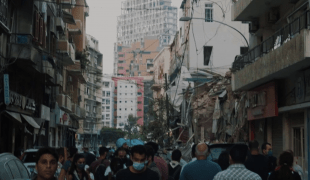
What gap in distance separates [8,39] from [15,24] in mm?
1970

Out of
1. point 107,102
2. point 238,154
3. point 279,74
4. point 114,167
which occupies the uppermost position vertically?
point 107,102

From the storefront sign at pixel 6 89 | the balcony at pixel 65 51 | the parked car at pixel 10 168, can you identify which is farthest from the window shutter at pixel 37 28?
the parked car at pixel 10 168

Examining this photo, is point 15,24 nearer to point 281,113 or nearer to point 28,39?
point 28,39

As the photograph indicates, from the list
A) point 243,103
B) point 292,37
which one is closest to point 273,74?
point 292,37

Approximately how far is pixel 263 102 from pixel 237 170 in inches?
650

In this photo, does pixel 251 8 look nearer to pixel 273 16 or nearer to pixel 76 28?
pixel 273 16

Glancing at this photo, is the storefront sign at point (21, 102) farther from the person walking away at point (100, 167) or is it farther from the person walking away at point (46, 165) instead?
the person walking away at point (46, 165)

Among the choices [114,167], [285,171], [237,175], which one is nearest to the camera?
[237,175]

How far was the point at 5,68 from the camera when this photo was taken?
2353cm

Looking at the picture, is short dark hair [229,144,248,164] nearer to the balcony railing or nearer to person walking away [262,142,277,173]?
person walking away [262,142,277,173]

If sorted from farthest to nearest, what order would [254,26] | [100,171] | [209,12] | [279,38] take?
[209,12], [254,26], [279,38], [100,171]

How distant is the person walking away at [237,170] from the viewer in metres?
6.45

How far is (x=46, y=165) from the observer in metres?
5.64

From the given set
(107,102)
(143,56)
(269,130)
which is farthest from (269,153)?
(107,102)
